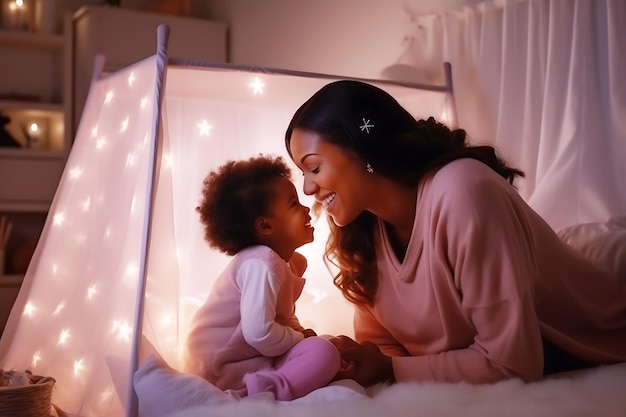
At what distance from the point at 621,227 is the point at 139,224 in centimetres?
111

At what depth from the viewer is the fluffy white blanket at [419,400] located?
3.84 feet

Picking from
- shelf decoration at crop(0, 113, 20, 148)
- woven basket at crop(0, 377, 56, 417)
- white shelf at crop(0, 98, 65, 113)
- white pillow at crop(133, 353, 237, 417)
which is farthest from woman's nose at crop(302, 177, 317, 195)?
shelf decoration at crop(0, 113, 20, 148)

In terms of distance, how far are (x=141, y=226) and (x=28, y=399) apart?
1.71 feet

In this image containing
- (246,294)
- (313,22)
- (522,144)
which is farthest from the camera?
(313,22)

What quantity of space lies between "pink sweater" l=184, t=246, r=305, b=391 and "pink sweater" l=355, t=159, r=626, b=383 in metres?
0.23

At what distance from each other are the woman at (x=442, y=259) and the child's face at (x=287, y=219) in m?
0.12

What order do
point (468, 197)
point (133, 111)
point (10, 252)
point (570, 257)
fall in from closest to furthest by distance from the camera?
point (468, 197)
point (570, 257)
point (133, 111)
point (10, 252)

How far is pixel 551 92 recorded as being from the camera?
223cm

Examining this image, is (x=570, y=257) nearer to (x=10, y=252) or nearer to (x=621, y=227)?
(x=621, y=227)

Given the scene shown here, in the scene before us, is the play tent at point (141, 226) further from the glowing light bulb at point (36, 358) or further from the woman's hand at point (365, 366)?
the woman's hand at point (365, 366)

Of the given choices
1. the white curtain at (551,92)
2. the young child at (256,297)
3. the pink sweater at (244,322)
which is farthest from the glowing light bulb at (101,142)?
the white curtain at (551,92)

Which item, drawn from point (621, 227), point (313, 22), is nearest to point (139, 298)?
point (621, 227)

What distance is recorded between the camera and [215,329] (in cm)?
173

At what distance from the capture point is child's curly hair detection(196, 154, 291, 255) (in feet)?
5.93
